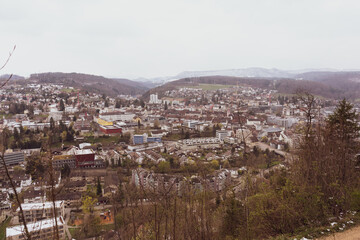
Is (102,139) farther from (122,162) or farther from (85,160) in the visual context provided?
(122,162)

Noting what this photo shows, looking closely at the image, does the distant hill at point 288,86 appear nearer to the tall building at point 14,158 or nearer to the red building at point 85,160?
the red building at point 85,160

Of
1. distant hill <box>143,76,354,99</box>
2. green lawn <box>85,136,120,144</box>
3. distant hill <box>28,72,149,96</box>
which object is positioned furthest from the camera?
distant hill <box>28,72,149,96</box>

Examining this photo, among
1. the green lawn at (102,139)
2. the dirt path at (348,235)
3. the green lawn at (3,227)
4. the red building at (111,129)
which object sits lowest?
the green lawn at (3,227)

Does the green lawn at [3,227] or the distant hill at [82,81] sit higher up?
the distant hill at [82,81]

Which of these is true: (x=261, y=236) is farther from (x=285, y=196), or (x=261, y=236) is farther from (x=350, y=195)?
(x=350, y=195)

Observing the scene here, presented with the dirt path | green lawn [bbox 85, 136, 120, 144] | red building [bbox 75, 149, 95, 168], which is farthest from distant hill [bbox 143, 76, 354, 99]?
the dirt path

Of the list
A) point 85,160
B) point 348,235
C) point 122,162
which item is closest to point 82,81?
point 85,160

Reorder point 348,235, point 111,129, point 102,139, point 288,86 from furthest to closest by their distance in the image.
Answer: point 288,86 → point 111,129 → point 102,139 → point 348,235

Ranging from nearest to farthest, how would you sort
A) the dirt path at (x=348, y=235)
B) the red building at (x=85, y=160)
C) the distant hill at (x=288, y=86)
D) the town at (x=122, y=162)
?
the dirt path at (x=348, y=235) < the town at (x=122, y=162) < the red building at (x=85, y=160) < the distant hill at (x=288, y=86)

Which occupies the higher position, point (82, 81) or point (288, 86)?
point (82, 81)

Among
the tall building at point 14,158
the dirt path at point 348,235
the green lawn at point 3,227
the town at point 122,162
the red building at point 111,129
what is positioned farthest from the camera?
the red building at point 111,129

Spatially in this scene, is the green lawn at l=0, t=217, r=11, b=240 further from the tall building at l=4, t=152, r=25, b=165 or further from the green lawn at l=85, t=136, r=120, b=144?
the green lawn at l=85, t=136, r=120, b=144

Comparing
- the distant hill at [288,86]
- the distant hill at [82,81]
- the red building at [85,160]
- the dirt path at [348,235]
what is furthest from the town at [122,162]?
the distant hill at [82,81]
